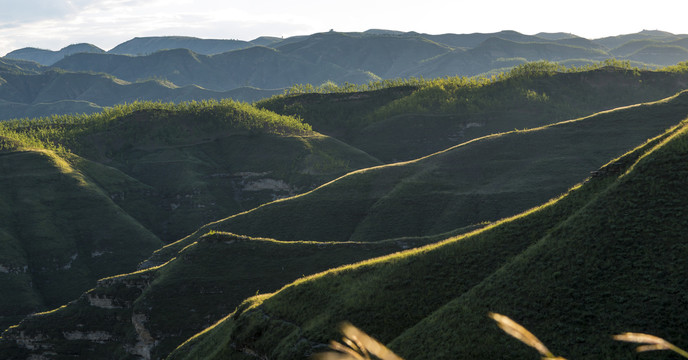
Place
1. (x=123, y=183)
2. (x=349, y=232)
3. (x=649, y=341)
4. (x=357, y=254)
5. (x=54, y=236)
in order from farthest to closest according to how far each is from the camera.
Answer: (x=123, y=183) < (x=54, y=236) < (x=349, y=232) < (x=357, y=254) < (x=649, y=341)

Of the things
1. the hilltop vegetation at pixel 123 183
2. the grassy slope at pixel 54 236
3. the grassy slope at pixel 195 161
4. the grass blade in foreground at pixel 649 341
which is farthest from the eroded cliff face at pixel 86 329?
the grass blade in foreground at pixel 649 341

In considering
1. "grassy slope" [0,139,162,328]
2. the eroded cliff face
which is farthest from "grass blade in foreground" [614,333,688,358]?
"grassy slope" [0,139,162,328]

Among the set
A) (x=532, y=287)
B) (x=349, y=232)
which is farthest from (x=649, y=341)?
(x=349, y=232)

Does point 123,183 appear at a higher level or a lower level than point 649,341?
lower

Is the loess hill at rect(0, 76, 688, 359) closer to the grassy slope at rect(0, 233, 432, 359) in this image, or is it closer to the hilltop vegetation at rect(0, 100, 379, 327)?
the grassy slope at rect(0, 233, 432, 359)

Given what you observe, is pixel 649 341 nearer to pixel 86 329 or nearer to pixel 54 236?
pixel 86 329

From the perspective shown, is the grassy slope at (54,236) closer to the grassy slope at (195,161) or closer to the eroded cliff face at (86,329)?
the grassy slope at (195,161)

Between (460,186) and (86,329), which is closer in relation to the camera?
(86,329)
